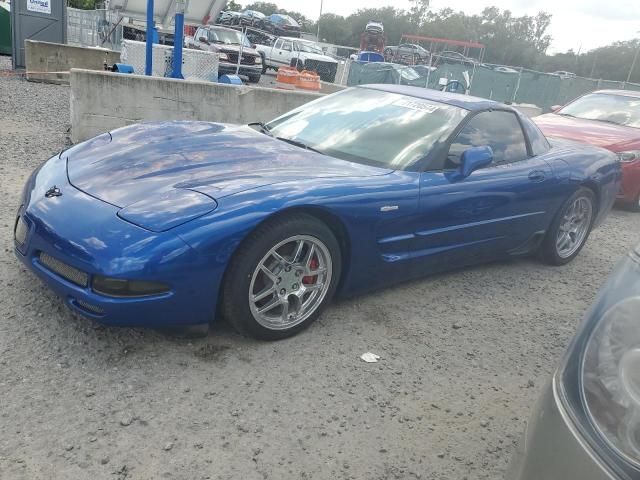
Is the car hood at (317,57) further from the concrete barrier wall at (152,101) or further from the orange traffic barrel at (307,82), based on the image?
the concrete barrier wall at (152,101)

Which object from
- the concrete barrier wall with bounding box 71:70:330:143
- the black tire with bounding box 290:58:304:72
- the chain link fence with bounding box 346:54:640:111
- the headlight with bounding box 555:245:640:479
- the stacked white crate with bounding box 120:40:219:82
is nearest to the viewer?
the headlight with bounding box 555:245:640:479

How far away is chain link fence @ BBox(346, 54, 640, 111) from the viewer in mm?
18969

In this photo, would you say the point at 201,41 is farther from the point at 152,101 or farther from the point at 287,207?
the point at 287,207

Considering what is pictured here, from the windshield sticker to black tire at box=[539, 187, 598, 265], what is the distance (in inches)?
59.1

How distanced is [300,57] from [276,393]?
73.0 feet

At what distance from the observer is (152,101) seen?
695cm

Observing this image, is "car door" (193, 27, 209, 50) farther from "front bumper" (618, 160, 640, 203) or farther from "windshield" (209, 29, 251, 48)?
"front bumper" (618, 160, 640, 203)

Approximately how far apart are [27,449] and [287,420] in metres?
1.00

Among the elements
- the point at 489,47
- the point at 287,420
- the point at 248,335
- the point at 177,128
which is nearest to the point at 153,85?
the point at 177,128

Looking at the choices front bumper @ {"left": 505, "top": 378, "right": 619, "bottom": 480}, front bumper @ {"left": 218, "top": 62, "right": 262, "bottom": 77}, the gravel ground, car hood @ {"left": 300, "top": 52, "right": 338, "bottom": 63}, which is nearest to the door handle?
the gravel ground

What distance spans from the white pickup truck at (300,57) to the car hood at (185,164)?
19.2 metres

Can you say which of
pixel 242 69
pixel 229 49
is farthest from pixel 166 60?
pixel 229 49

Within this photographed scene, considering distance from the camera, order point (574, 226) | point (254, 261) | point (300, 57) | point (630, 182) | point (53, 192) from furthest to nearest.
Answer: point (300, 57)
point (630, 182)
point (574, 226)
point (53, 192)
point (254, 261)

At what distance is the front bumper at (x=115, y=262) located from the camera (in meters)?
2.41
